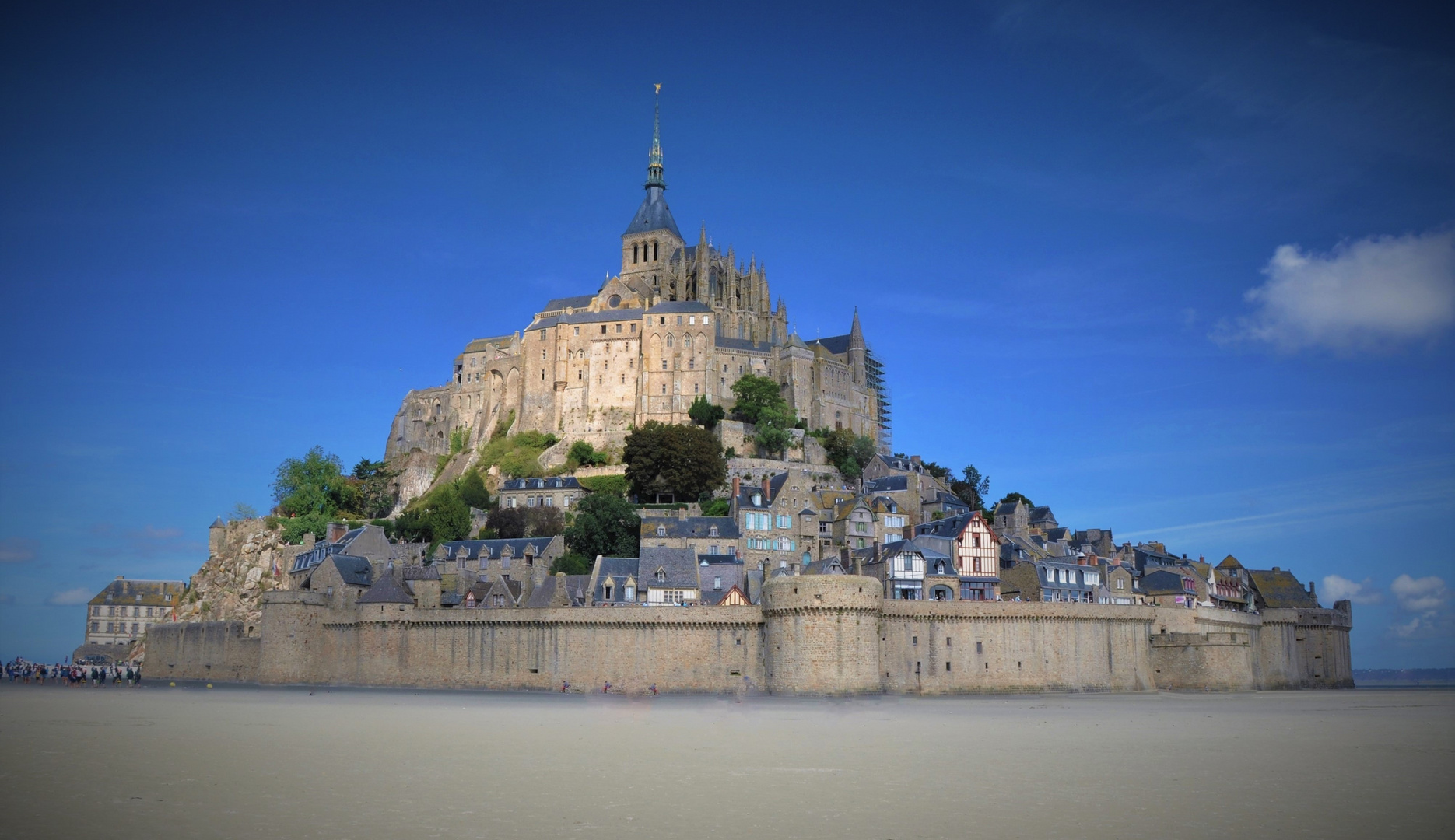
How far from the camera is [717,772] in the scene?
2291 centimetres

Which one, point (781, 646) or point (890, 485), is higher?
point (890, 485)

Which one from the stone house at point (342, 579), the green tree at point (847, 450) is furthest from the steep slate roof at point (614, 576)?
the green tree at point (847, 450)

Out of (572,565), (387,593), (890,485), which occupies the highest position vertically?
(890,485)

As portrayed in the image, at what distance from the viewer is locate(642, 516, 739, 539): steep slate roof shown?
58750mm

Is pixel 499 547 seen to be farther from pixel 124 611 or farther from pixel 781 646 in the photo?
pixel 124 611

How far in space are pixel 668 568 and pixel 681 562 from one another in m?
0.81

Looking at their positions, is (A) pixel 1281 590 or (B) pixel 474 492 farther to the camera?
(B) pixel 474 492

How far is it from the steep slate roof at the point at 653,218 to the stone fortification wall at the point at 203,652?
48.9 m

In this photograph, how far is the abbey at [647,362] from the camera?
8462 cm

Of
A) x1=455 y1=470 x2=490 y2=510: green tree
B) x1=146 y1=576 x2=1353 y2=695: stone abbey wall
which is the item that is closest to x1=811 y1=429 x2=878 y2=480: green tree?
x1=455 y1=470 x2=490 y2=510: green tree

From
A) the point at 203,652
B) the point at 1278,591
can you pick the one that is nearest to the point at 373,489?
the point at 203,652

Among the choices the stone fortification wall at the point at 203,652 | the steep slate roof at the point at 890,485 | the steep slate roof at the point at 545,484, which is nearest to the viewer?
the stone fortification wall at the point at 203,652

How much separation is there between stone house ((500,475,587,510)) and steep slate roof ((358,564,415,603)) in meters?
17.9

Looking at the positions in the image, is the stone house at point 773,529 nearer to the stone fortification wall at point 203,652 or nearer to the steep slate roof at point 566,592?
the steep slate roof at point 566,592
